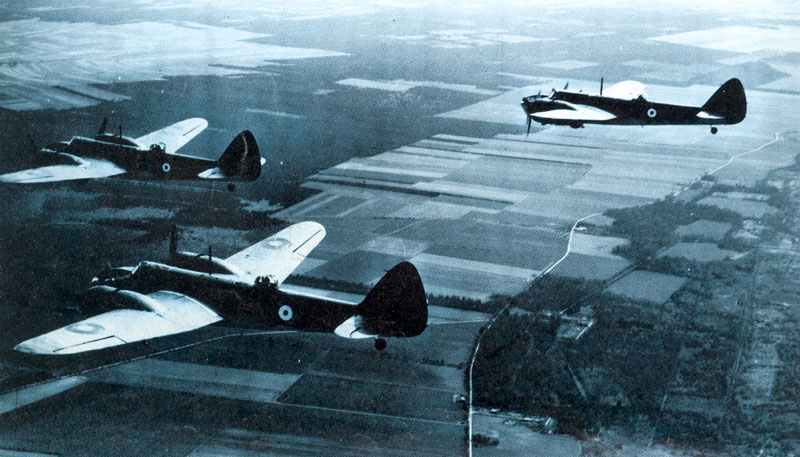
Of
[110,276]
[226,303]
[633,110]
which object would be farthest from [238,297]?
[633,110]

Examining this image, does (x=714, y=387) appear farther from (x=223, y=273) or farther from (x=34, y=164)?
(x=34, y=164)

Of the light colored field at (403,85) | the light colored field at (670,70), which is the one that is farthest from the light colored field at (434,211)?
the light colored field at (670,70)

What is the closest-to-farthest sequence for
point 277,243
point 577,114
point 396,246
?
1. point 277,243
2. point 396,246
3. point 577,114

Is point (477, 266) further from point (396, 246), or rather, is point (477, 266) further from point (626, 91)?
point (626, 91)

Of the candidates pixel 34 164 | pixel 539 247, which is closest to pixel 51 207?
pixel 34 164

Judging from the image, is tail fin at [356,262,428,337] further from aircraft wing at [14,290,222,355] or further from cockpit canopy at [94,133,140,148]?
cockpit canopy at [94,133,140,148]
